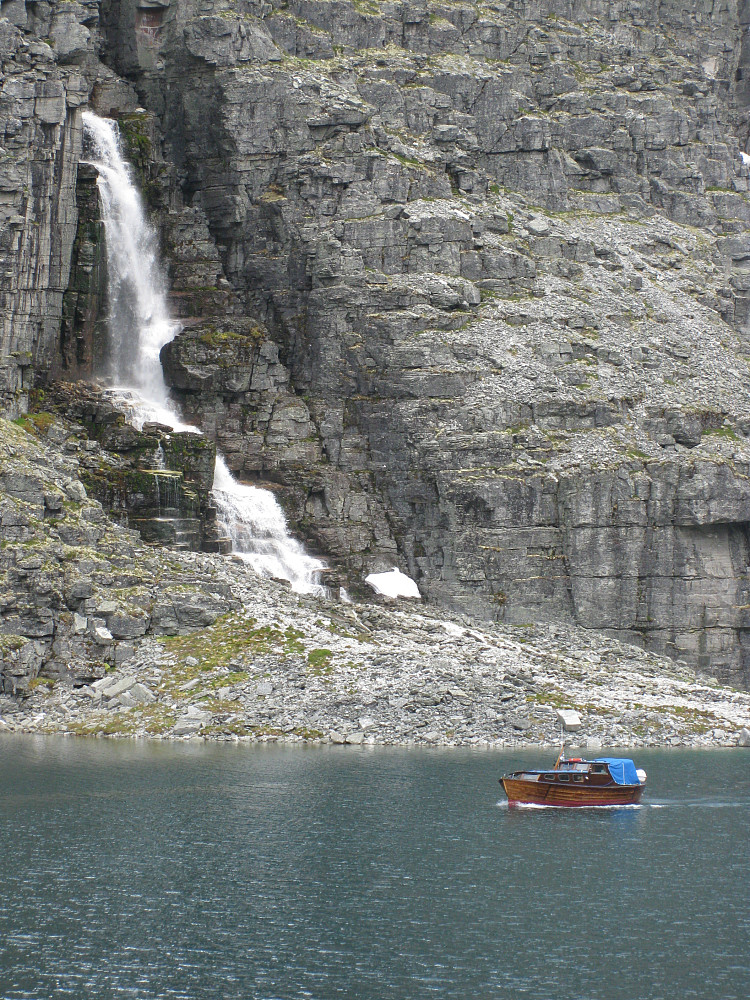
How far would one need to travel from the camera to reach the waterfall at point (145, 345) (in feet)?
380

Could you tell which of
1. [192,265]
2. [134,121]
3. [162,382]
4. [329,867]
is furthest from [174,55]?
[329,867]

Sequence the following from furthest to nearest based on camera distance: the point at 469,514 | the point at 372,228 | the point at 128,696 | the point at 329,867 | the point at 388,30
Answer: the point at 388,30 < the point at 372,228 < the point at 469,514 < the point at 128,696 < the point at 329,867

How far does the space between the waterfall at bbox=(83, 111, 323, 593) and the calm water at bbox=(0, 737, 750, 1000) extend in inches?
1243

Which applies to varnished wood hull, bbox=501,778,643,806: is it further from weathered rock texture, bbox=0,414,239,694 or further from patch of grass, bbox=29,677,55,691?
patch of grass, bbox=29,677,55,691

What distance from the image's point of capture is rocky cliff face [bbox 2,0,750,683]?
119938 millimetres

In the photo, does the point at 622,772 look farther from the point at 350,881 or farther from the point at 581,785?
the point at 350,881

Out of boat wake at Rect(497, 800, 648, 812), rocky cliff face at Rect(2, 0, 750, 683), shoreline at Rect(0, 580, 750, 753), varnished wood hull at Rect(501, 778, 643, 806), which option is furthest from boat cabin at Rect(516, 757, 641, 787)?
rocky cliff face at Rect(2, 0, 750, 683)

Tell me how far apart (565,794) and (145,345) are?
214 feet

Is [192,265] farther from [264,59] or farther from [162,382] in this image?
[264,59]

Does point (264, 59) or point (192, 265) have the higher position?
point (264, 59)

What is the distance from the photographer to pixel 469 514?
120 metres

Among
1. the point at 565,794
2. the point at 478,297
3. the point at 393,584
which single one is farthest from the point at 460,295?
the point at 565,794

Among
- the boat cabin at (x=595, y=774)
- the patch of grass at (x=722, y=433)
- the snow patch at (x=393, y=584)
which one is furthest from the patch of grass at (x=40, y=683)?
the patch of grass at (x=722, y=433)

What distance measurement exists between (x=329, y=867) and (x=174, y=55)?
318ft
